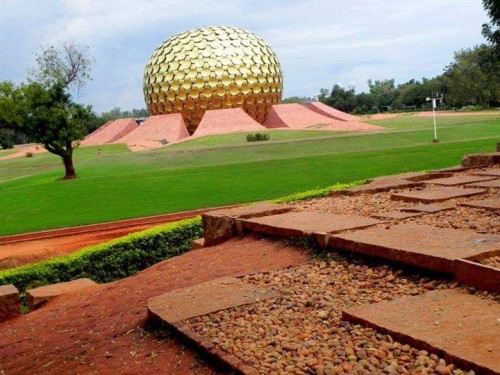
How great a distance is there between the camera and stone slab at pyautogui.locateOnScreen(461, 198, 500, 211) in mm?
6119

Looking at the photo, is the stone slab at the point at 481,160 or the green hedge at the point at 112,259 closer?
the green hedge at the point at 112,259

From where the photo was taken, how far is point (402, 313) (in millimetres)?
3623

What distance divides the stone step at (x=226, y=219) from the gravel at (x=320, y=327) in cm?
200

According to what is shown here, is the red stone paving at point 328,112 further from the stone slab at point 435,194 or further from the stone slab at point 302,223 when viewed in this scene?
the stone slab at point 302,223

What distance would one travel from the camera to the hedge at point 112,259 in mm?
8672

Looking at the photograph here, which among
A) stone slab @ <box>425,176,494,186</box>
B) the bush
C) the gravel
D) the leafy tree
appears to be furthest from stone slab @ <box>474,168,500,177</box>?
the leafy tree

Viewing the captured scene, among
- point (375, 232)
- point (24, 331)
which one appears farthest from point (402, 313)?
point (24, 331)

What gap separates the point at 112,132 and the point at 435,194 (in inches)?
1578

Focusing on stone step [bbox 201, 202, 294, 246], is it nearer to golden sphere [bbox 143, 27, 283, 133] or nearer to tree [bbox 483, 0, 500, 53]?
tree [bbox 483, 0, 500, 53]

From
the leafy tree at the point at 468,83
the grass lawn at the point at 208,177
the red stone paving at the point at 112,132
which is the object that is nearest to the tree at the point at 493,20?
the grass lawn at the point at 208,177

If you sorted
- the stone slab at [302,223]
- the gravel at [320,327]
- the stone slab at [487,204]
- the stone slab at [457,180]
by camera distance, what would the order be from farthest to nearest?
the stone slab at [457,180] < the stone slab at [487,204] < the stone slab at [302,223] < the gravel at [320,327]

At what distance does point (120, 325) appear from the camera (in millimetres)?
4586

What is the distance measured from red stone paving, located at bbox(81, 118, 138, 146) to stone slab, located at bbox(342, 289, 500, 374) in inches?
1579

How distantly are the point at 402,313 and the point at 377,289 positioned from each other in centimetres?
66
